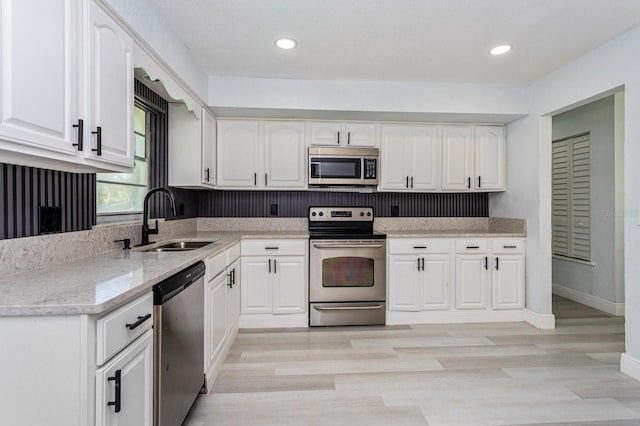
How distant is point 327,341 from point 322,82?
2398mm

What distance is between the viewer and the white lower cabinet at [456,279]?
3568 mm

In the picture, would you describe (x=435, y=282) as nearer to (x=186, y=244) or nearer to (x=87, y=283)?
(x=186, y=244)

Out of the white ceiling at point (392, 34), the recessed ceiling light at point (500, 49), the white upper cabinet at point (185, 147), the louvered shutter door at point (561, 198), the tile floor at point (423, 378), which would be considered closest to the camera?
the tile floor at point (423, 378)

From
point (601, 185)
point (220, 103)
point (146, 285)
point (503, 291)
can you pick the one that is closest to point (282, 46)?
point (220, 103)

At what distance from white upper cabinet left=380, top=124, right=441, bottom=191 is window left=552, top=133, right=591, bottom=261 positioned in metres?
1.88

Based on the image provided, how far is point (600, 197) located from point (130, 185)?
4.79m

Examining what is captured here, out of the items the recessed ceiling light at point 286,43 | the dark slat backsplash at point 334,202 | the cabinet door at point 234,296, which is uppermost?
the recessed ceiling light at point 286,43

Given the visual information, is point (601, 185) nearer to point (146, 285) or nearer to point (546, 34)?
point (546, 34)

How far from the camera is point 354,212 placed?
406 cm

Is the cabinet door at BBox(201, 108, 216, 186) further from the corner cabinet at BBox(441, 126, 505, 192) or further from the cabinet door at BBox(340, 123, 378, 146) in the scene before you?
the corner cabinet at BBox(441, 126, 505, 192)

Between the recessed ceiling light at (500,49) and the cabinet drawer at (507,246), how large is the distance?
179cm

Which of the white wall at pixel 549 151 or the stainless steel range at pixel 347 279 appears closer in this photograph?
the white wall at pixel 549 151

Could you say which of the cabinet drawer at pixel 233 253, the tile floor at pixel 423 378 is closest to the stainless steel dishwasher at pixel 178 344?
the tile floor at pixel 423 378

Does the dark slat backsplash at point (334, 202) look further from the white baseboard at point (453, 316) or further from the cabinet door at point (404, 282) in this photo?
the white baseboard at point (453, 316)
